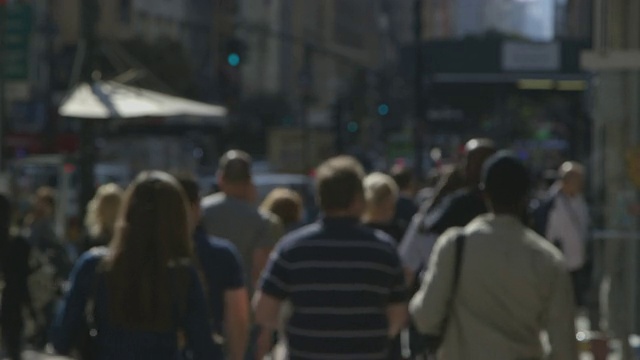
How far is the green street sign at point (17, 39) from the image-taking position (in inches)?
1015

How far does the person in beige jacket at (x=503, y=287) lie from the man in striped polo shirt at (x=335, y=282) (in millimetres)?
294

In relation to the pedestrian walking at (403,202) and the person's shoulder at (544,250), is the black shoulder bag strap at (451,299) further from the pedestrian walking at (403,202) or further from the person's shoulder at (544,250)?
the pedestrian walking at (403,202)

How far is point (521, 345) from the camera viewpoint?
727 cm

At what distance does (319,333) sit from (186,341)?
84cm

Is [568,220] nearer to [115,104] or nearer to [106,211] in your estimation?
[115,104]

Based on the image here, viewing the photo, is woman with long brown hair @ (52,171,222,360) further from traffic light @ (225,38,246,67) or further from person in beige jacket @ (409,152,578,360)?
traffic light @ (225,38,246,67)

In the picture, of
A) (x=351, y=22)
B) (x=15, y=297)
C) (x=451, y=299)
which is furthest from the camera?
(x=351, y=22)

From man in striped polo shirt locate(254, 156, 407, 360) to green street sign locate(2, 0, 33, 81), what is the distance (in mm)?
18268

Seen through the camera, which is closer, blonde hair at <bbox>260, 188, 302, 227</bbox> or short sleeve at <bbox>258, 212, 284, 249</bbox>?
short sleeve at <bbox>258, 212, 284, 249</bbox>

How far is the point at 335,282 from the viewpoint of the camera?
24.8 feet

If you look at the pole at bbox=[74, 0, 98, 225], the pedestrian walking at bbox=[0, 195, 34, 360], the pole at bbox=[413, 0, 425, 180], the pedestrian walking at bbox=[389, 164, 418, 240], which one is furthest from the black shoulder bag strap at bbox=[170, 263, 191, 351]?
the pole at bbox=[413, 0, 425, 180]

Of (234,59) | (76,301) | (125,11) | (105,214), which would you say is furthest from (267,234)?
(125,11)

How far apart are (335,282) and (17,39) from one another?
62.1 ft

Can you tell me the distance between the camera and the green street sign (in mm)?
25781
